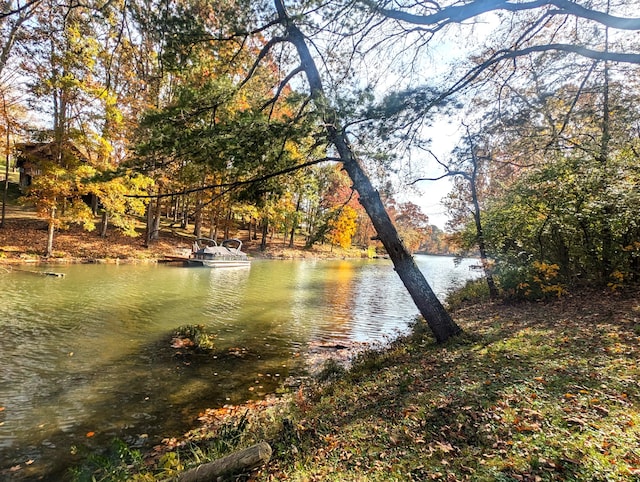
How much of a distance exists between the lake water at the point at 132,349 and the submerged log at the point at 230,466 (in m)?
1.71

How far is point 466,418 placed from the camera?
3330 millimetres

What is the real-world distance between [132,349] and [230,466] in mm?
5313

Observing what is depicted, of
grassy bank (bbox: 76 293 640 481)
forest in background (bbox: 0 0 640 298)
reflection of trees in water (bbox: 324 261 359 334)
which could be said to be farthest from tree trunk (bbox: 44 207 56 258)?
grassy bank (bbox: 76 293 640 481)

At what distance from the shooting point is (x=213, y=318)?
10047 millimetres

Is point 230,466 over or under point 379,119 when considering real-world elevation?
under

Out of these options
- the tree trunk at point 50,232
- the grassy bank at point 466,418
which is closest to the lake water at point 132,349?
the grassy bank at point 466,418

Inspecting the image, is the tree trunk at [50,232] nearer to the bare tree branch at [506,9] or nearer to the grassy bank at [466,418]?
the grassy bank at [466,418]

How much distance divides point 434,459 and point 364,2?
556 cm

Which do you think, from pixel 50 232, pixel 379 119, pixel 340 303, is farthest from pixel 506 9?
pixel 50 232

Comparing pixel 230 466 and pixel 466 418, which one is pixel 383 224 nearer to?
pixel 466 418

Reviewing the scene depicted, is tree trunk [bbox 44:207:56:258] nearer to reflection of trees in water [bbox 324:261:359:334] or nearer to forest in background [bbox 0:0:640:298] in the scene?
forest in background [bbox 0:0:640:298]

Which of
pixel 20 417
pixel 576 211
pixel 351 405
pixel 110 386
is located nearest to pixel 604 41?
pixel 576 211

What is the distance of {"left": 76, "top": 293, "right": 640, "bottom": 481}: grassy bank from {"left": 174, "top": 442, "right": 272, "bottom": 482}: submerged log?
0.16 m

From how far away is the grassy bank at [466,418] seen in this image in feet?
8.66
